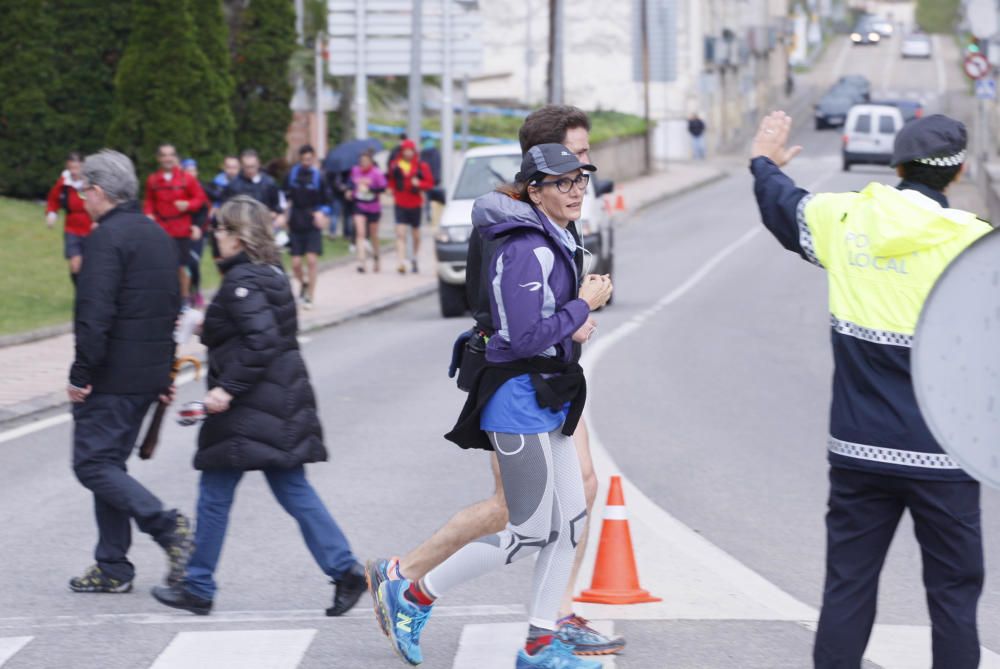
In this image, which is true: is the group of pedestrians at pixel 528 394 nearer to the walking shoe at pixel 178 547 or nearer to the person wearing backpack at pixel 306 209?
the walking shoe at pixel 178 547

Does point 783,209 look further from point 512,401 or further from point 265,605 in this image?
point 265,605

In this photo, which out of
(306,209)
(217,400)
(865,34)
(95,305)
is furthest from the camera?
(865,34)

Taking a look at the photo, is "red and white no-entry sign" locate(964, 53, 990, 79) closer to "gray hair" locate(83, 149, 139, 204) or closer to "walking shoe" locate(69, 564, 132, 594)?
"gray hair" locate(83, 149, 139, 204)

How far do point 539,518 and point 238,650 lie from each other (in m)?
1.29

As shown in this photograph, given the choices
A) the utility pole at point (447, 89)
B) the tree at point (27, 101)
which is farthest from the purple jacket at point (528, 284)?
the utility pole at point (447, 89)

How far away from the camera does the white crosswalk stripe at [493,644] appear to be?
5918 mm

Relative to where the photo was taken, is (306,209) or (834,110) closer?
(306,209)

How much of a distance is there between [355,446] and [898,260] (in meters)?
6.90

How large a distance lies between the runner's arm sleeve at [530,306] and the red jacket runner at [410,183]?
68.1 feet

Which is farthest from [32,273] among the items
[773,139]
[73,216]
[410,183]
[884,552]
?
[884,552]

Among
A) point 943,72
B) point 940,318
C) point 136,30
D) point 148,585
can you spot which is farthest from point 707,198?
point 943,72

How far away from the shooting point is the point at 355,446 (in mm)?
11258

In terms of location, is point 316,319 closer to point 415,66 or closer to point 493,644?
point 415,66

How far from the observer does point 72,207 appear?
58.0ft
